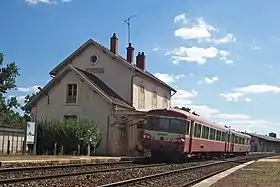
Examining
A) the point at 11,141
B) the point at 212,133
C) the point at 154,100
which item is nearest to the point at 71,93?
the point at 154,100

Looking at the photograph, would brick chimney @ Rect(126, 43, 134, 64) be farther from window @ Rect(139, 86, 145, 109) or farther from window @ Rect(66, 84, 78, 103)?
window @ Rect(66, 84, 78, 103)

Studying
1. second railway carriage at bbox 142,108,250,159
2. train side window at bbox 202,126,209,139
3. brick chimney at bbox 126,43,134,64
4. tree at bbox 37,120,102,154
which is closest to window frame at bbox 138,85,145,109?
brick chimney at bbox 126,43,134,64

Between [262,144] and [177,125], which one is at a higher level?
[177,125]

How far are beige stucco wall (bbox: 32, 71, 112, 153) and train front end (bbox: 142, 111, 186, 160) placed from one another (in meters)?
9.79

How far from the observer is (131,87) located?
42.3 metres

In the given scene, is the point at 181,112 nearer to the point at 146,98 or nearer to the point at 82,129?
the point at 82,129

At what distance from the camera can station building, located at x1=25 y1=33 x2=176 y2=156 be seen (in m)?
37.7

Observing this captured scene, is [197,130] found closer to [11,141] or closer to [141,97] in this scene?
[11,141]

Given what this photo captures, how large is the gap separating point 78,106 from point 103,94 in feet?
9.13

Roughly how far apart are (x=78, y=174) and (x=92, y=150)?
728 inches

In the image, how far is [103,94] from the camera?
123ft

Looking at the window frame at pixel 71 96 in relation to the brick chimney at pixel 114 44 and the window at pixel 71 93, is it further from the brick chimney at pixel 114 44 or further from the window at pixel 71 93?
the brick chimney at pixel 114 44

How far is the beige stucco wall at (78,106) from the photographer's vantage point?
37.9 metres

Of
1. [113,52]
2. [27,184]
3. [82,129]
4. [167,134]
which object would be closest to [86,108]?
[82,129]
